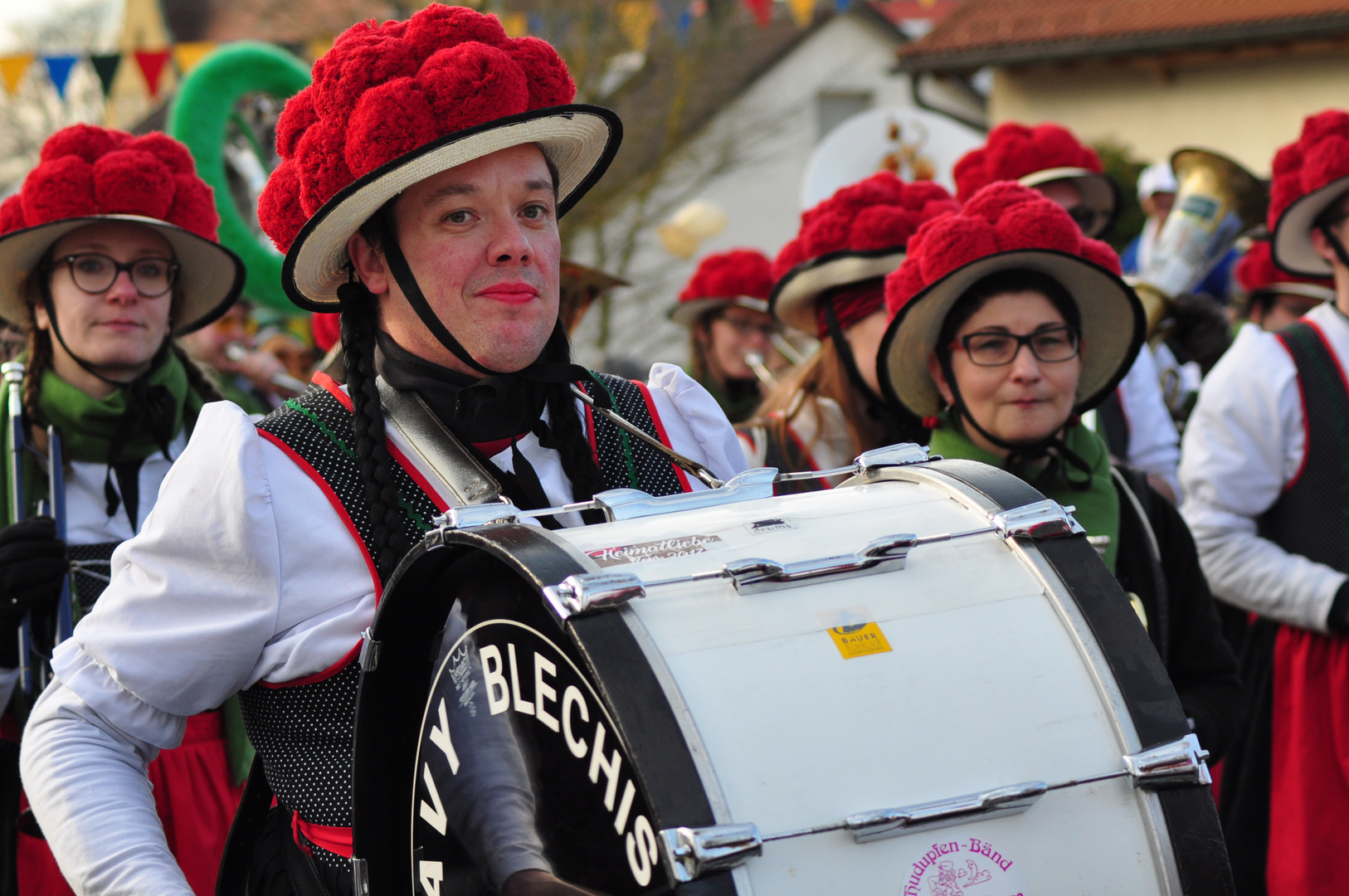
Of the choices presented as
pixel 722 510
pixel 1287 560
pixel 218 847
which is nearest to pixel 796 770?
pixel 722 510

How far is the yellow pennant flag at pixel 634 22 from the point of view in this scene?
1642 cm

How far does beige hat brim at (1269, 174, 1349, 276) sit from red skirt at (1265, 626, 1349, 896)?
105cm

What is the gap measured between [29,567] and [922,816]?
2.16m

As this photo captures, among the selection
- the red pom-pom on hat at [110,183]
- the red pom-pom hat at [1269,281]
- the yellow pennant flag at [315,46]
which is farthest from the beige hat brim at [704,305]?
the yellow pennant flag at [315,46]

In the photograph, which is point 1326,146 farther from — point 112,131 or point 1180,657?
point 112,131

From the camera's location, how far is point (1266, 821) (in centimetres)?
350

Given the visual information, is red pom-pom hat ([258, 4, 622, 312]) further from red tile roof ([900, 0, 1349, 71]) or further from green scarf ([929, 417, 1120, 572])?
red tile roof ([900, 0, 1349, 71])

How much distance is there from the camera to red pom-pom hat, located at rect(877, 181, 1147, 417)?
284cm

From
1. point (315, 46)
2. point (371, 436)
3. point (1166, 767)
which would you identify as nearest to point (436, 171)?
point (371, 436)

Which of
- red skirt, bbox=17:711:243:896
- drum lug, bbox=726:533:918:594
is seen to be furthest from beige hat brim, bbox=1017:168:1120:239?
drum lug, bbox=726:533:918:594

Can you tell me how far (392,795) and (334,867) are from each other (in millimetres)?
244

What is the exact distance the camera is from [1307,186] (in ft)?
12.2

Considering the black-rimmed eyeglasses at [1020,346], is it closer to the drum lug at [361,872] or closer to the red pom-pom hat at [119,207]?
the drum lug at [361,872]

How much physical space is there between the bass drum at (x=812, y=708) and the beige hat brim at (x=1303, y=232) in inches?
95.0
